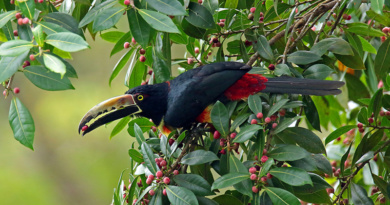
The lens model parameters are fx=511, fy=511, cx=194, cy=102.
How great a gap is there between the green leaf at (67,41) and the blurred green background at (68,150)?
5.66 m

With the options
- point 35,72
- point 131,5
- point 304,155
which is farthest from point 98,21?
point 304,155

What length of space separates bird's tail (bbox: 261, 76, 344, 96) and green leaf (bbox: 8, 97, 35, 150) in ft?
3.87

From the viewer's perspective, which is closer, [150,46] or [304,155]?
[304,155]

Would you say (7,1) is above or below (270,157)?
above

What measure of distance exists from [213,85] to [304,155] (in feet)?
2.95

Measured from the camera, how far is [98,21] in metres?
2.16

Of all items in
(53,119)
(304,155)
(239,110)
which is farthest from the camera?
(53,119)

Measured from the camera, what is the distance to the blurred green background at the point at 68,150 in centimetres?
765

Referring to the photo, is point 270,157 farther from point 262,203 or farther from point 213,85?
point 213,85

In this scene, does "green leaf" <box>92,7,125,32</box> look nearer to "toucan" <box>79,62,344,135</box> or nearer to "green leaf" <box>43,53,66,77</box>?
"green leaf" <box>43,53,66,77</box>

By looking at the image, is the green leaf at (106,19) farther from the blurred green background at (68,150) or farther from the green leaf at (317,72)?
the blurred green background at (68,150)

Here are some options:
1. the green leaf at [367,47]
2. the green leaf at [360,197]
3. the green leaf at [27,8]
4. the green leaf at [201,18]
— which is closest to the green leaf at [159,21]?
the green leaf at [201,18]

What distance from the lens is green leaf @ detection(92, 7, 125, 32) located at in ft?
7.07

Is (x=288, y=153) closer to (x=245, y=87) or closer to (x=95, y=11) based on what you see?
(x=245, y=87)
